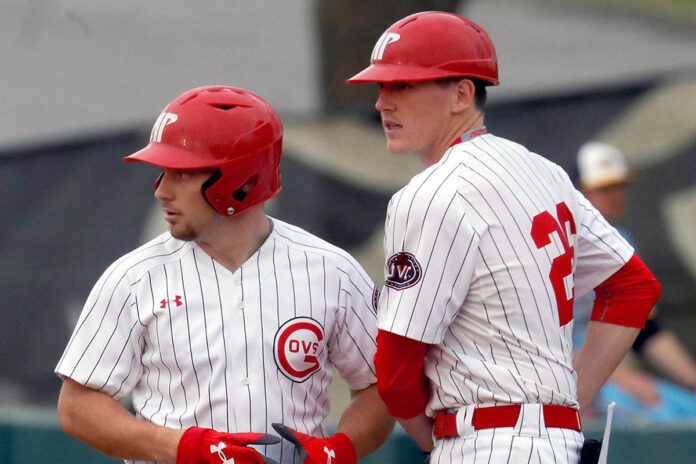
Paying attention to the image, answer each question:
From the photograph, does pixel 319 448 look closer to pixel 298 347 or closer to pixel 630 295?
pixel 298 347

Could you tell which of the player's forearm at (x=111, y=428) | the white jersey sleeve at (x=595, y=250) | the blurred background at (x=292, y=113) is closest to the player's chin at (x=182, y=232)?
the player's forearm at (x=111, y=428)

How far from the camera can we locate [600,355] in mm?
3090

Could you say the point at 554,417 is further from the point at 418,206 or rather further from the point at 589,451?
the point at 418,206

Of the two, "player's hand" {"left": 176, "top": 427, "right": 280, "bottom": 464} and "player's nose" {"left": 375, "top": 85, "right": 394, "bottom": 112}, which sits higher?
"player's nose" {"left": 375, "top": 85, "right": 394, "bottom": 112}

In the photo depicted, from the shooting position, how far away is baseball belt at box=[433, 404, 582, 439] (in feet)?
8.75

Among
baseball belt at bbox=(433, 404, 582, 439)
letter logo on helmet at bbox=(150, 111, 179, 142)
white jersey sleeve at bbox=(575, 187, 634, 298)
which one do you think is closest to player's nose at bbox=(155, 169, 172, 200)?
letter logo on helmet at bbox=(150, 111, 179, 142)

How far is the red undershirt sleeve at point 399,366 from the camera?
106 inches

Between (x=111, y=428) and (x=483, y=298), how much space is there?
100cm

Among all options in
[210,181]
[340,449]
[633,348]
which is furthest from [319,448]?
[633,348]

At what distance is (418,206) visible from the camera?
8.75ft

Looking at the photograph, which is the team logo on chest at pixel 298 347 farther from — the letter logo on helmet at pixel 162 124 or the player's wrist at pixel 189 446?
the letter logo on helmet at pixel 162 124

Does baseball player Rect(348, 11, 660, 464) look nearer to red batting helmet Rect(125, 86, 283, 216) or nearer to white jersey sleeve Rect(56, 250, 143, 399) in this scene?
red batting helmet Rect(125, 86, 283, 216)

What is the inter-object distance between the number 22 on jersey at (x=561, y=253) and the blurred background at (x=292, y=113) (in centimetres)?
436

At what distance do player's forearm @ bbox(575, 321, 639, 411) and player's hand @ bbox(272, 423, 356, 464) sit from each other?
2.19 ft
